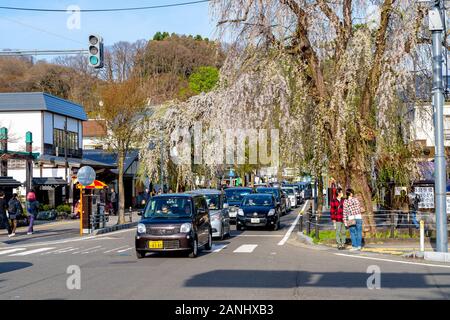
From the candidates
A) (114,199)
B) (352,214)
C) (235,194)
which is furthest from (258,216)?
(114,199)

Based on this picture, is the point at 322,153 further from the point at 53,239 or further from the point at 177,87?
the point at 177,87

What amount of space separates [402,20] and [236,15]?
5.71m

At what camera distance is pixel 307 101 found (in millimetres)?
23766

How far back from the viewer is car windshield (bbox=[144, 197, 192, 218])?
59.5 ft

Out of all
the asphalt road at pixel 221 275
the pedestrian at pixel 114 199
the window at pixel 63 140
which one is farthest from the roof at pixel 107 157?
the asphalt road at pixel 221 275

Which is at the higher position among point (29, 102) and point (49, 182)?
point (29, 102)

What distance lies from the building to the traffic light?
24.5m

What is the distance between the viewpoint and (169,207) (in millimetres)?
18344

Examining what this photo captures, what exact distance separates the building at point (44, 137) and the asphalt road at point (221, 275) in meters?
24.1

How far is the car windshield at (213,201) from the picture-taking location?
2538 cm

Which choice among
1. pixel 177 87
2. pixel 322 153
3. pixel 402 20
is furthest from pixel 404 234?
pixel 177 87

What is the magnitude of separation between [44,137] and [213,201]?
27339mm

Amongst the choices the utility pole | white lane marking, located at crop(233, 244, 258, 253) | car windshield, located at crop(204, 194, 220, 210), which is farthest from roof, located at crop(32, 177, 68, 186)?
the utility pole

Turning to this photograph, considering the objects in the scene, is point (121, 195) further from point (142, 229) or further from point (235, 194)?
point (142, 229)
